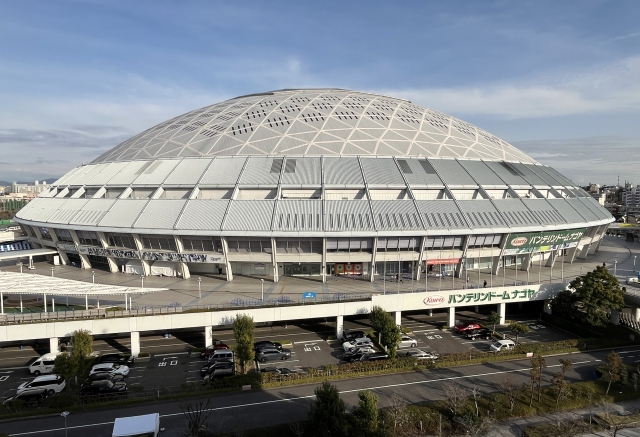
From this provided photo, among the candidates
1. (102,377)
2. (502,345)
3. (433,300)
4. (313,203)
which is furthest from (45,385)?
(502,345)

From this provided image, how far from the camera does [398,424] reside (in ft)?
61.6

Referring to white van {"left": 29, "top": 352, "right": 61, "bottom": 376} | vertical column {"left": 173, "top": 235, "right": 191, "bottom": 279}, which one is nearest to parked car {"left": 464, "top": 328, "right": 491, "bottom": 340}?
vertical column {"left": 173, "top": 235, "right": 191, "bottom": 279}

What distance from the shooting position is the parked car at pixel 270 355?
27.1 m

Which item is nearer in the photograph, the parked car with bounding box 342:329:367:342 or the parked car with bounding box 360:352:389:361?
the parked car with bounding box 360:352:389:361

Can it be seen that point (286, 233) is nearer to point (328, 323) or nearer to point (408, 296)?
point (328, 323)

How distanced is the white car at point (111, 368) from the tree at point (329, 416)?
48.2 feet

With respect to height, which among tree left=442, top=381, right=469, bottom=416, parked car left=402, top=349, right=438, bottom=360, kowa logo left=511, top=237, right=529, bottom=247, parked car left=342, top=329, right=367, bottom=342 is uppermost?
kowa logo left=511, top=237, right=529, bottom=247

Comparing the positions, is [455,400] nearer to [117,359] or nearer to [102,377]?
[102,377]

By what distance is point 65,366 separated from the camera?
2245 cm

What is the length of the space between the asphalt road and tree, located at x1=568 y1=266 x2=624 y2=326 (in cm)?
522

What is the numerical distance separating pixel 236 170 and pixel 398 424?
32.0 meters

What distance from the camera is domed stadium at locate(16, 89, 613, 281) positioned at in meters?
37.8

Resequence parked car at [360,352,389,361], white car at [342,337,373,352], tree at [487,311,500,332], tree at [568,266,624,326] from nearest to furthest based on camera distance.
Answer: parked car at [360,352,389,361]
white car at [342,337,373,352]
tree at [568,266,624,326]
tree at [487,311,500,332]

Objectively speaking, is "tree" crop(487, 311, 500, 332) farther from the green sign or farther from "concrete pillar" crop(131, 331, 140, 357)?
"concrete pillar" crop(131, 331, 140, 357)
